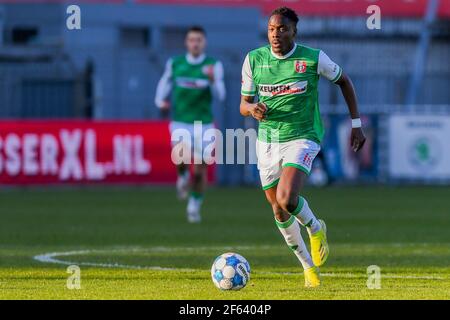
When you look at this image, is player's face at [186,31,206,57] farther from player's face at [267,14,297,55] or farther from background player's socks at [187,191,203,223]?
player's face at [267,14,297,55]

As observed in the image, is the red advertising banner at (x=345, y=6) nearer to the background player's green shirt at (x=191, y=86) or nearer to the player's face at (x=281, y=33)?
the background player's green shirt at (x=191, y=86)

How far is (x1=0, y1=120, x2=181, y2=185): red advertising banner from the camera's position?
1066 inches

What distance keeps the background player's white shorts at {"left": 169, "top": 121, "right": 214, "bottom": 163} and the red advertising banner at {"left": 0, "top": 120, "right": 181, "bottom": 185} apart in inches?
338

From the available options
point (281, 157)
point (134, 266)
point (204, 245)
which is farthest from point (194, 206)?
point (281, 157)

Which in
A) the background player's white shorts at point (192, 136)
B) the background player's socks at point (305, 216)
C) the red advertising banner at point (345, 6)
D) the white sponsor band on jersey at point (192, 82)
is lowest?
the background player's socks at point (305, 216)

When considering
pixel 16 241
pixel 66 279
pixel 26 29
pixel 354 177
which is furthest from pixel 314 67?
pixel 26 29

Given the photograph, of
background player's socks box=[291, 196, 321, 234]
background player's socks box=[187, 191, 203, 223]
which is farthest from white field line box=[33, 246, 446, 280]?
background player's socks box=[187, 191, 203, 223]

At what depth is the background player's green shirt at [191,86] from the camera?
61.2 feet

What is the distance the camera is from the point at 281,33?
33.5 ft

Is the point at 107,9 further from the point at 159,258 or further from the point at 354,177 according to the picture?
the point at 159,258

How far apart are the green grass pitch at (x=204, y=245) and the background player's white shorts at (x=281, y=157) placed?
88 centimetres

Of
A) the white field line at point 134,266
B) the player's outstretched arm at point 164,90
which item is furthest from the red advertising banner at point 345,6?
the white field line at point 134,266

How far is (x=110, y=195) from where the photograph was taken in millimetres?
25969
